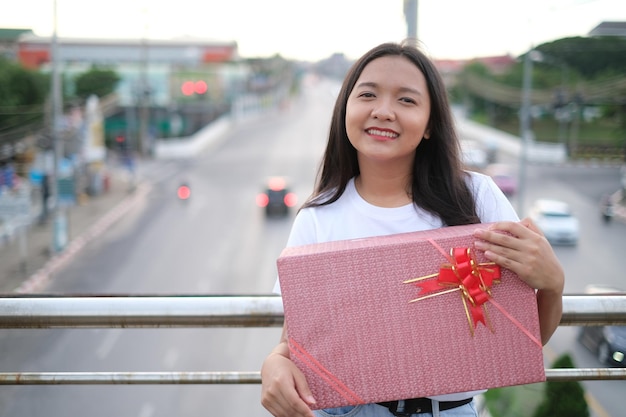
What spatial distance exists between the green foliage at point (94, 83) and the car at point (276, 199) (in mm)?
26515

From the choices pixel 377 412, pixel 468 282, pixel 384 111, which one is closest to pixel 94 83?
pixel 384 111


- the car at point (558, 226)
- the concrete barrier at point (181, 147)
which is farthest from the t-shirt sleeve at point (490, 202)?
the concrete barrier at point (181, 147)

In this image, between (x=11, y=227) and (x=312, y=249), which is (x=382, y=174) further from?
(x=11, y=227)

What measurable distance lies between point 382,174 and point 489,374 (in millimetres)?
548

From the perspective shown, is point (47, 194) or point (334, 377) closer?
point (334, 377)

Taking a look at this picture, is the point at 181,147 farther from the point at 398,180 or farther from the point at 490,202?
the point at 490,202

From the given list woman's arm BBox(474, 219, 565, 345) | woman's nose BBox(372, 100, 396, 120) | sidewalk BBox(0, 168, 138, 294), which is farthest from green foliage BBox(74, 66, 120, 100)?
woman's arm BBox(474, 219, 565, 345)

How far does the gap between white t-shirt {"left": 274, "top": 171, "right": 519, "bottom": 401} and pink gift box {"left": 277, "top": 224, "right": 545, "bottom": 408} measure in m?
0.16

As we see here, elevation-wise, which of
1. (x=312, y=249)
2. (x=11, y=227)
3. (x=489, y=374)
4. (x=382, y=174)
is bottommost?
(x=11, y=227)

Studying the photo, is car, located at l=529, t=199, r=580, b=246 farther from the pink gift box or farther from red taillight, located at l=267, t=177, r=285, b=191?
the pink gift box

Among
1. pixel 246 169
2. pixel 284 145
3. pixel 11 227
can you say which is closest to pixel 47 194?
pixel 11 227

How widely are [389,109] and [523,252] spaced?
1.49 ft

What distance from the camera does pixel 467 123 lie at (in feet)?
166

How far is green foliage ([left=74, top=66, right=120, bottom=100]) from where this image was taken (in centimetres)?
4362
